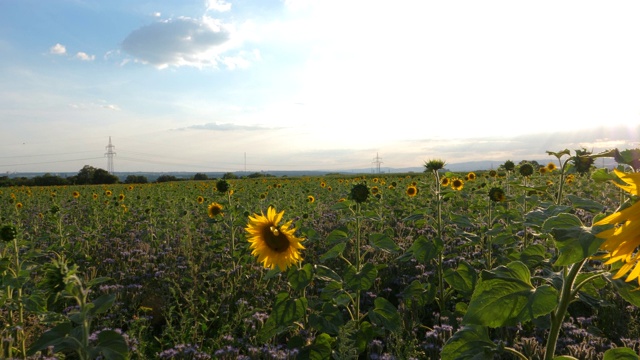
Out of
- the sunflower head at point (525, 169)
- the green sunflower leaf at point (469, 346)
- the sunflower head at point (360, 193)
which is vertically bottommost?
the green sunflower leaf at point (469, 346)

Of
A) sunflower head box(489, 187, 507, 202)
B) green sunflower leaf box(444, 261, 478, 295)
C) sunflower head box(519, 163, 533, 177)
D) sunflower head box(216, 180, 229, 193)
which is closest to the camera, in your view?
green sunflower leaf box(444, 261, 478, 295)

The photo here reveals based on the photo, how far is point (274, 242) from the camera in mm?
3230

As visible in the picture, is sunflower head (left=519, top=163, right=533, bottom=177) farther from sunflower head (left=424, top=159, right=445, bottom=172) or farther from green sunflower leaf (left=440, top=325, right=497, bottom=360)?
green sunflower leaf (left=440, top=325, right=497, bottom=360)

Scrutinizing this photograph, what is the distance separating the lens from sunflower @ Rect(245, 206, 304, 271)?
3.15 meters

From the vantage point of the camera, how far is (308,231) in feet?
10.3

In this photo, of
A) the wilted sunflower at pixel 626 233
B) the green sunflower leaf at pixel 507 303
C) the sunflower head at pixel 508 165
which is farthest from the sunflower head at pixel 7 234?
the sunflower head at pixel 508 165

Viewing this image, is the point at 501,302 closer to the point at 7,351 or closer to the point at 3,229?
the point at 7,351

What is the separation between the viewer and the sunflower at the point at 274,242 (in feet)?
10.3

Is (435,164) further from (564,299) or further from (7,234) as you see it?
(7,234)

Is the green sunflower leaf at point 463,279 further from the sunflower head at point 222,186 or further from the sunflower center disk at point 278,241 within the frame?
the sunflower head at point 222,186

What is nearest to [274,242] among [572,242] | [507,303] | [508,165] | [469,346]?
[469,346]

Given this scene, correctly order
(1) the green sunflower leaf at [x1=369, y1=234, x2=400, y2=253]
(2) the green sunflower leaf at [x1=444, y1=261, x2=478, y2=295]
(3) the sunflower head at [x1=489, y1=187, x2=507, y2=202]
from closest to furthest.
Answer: (1) the green sunflower leaf at [x1=369, y1=234, x2=400, y2=253]
(2) the green sunflower leaf at [x1=444, y1=261, x2=478, y2=295]
(3) the sunflower head at [x1=489, y1=187, x2=507, y2=202]

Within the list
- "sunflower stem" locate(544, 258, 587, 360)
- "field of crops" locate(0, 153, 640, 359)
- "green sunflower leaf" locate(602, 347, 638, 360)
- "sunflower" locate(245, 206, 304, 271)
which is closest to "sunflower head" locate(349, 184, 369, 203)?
"field of crops" locate(0, 153, 640, 359)

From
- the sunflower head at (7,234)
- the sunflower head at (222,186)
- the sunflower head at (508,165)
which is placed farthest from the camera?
the sunflower head at (508,165)
